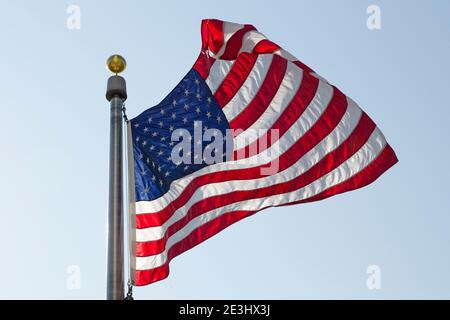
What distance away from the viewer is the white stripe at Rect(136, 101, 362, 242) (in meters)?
15.2

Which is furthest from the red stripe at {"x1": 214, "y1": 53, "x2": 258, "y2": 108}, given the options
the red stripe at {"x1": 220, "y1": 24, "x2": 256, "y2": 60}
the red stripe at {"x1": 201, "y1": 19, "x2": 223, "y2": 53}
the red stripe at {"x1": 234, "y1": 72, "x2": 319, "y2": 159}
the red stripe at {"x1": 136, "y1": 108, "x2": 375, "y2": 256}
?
the red stripe at {"x1": 136, "y1": 108, "x2": 375, "y2": 256}

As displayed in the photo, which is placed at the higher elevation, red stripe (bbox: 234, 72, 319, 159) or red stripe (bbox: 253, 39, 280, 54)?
red stripe (bbox: 253, 39, 280, 54)

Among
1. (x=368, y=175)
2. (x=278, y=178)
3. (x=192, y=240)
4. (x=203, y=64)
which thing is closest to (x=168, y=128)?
(x=203, y=64)

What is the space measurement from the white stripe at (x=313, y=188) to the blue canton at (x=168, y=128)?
0.79 meters

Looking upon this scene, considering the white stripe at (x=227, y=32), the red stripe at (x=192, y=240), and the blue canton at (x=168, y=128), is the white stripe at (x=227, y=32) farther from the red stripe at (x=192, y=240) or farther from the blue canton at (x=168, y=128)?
the red stripe at (x=192, y=240)

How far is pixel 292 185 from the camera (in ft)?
54.2

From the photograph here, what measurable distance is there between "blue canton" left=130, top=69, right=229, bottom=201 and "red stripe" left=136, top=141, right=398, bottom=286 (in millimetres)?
934

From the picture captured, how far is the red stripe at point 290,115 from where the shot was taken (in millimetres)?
16594

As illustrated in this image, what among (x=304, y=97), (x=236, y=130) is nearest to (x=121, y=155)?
(x=236, y=130)

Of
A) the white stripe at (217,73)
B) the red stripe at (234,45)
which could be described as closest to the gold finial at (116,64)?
the white stripe at (217,73)

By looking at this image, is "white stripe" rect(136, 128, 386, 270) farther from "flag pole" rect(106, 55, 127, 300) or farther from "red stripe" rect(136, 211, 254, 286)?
"flag pole" rect(106, 55, 127, 300)

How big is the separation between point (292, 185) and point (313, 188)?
391 millimetres

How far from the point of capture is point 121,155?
14422 millimetres

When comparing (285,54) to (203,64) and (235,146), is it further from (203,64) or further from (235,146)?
(235,146)
